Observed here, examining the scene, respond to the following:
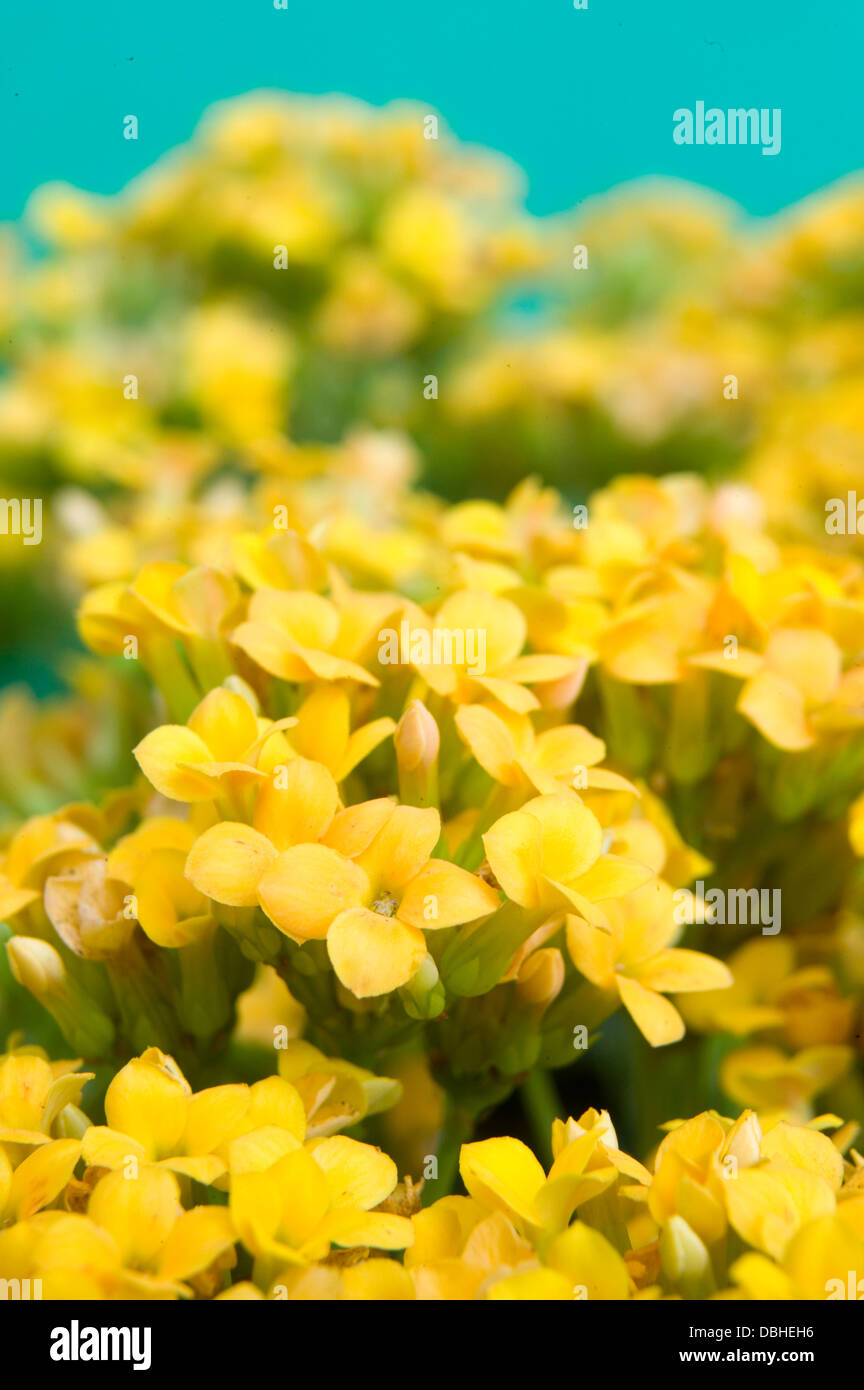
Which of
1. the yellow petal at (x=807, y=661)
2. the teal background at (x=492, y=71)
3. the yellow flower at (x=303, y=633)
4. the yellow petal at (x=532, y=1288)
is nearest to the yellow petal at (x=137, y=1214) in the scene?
the yellow petal at (x=532, y=1288)

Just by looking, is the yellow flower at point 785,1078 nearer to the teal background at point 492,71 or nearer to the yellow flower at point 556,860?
the yellow flower at point 556,860

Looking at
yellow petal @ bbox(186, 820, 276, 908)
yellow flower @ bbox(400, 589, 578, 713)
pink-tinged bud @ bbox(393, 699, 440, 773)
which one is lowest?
yellow petal @ bbox(186, 820, 276, 908)

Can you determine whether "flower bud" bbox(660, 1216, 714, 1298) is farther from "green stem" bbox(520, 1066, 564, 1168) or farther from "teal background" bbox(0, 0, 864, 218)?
"teal background" bbox(0, 0, 864, 218)

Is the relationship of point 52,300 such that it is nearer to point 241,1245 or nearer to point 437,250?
point 437,250

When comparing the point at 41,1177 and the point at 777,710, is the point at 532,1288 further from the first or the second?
the point at 777,710

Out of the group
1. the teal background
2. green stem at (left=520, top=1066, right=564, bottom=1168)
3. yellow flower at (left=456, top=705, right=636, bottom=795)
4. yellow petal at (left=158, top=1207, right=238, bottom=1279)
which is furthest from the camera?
the teal background

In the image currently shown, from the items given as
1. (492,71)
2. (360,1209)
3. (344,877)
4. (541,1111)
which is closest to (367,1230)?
(360,1209)

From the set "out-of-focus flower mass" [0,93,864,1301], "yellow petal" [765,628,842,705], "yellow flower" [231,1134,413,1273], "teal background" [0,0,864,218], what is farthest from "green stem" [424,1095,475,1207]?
"teal background" [0,0,864,218]
